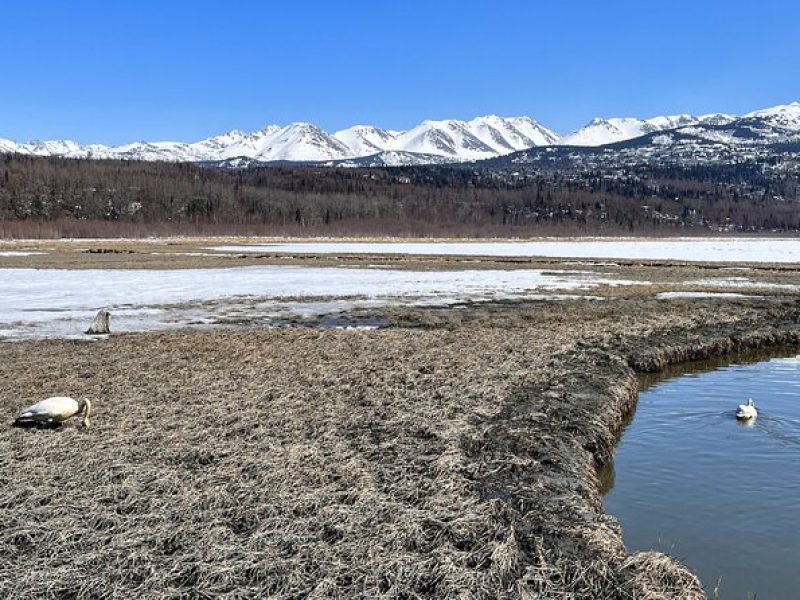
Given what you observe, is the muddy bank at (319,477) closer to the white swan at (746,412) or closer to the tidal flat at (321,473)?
the tidal flat at (321,473)

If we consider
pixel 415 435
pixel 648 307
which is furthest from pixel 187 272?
pixel 415 435

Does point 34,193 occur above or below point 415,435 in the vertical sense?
above

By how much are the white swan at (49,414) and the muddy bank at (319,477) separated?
13.8 inches

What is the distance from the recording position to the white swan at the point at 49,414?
1113 centimetres

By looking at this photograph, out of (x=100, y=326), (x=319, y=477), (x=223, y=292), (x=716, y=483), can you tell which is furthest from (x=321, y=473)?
(x=223, y=292)

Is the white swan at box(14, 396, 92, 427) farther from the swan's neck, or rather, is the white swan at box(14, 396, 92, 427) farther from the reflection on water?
the reflection on water

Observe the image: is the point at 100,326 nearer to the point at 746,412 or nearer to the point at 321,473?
the point at 321,473

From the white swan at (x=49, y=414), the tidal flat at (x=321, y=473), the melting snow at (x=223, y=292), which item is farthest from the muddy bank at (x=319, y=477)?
the melting snow at (x=223, y=292)

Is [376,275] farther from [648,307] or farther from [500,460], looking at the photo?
[500,460]

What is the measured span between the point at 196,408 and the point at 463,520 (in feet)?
21.6

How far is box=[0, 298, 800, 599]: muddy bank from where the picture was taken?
6.56 metres

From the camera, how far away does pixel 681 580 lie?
6703 millimetres

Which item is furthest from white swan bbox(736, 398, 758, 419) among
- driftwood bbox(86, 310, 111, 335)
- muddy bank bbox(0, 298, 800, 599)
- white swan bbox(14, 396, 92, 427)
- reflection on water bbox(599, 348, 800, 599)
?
driftwood bbox(86, 310, 111, 335)

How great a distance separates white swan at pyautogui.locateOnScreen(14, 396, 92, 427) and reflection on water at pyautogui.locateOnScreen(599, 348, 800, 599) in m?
8.64
